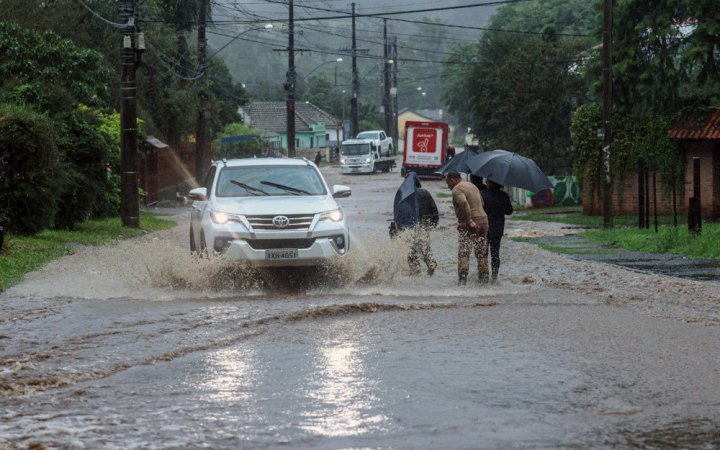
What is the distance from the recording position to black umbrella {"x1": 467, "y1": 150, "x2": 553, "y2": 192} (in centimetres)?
1602

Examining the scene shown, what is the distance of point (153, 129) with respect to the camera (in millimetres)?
43281

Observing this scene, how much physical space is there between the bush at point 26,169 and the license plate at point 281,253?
8753mm

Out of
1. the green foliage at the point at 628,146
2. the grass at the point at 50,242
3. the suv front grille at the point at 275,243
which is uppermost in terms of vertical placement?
the green foliage at the point at 628,146

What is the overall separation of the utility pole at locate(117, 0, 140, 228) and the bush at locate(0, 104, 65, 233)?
400 cm

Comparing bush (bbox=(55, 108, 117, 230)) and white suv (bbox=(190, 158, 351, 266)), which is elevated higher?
bush (bbox=(55, 108, 117, 230))

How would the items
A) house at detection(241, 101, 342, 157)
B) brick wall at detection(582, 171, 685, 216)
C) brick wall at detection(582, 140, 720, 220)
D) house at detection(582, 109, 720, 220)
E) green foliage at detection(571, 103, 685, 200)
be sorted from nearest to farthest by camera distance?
house at detection(582, 109, 720, 220)
brick wall at detection(582, 140, 720, 220)
green foliage at detection(571, 103, 685, 200)
brick wall at detection(582, 171, 685, 216)
house at detection(241, 101, 342, 157)

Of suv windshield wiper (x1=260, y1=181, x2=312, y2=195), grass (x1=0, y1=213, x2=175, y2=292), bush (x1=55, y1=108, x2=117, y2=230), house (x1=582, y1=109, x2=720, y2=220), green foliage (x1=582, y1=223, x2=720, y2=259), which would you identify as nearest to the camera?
suv windshield wiper (x1=260, y1=181, x2=312, y2=195)

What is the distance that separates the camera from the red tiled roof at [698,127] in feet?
96.2

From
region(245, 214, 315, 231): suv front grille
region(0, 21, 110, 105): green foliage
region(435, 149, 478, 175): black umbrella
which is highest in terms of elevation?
region(0, 21, 110, 105): green foliage

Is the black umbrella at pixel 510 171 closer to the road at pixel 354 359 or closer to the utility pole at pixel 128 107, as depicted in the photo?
the road at pixel 354 359

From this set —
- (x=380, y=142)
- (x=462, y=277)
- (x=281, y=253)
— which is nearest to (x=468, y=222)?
(x=462, y=277)

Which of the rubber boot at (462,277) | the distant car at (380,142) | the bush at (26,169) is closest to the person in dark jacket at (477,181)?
the rubber boot at (462,277)

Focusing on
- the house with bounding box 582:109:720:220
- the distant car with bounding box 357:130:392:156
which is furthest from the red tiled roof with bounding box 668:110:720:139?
the distant car with bounding box 357:130:392:156

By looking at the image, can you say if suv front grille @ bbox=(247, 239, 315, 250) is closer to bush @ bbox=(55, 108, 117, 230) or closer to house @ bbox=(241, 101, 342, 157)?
bush @ bbox=(55, 108, 117, 230)
